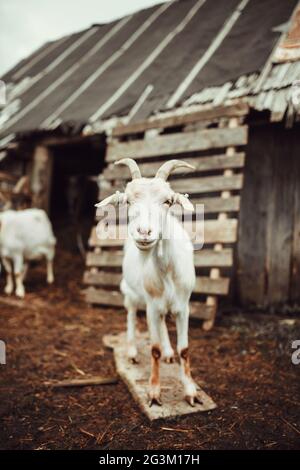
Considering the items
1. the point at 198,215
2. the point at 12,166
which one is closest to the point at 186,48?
the point at 198,215

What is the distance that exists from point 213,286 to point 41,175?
6085 mm

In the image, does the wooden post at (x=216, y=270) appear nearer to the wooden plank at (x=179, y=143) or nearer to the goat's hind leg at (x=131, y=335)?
the wooden plank at (x=179, y=143)

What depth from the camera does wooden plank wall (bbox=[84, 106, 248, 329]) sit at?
17.3 ft

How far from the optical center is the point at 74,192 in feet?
46.1

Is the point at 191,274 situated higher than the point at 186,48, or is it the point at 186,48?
the point at 186,48

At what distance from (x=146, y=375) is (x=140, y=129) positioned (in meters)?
4.38

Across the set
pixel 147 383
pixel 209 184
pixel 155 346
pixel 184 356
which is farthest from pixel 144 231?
pixel 209 184

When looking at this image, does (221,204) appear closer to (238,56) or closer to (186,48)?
(238,56)

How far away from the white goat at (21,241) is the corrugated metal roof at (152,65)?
223 centimetres

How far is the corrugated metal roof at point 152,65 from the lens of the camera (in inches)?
256

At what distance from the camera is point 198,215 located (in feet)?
18.9

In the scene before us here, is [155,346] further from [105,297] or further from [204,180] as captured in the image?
[105,297]

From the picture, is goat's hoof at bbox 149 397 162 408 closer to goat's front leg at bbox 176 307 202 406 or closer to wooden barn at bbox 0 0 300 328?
goat's front leg at bbox 176 307 202 406

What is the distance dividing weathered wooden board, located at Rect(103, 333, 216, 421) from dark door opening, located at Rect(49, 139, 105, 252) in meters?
7.29
